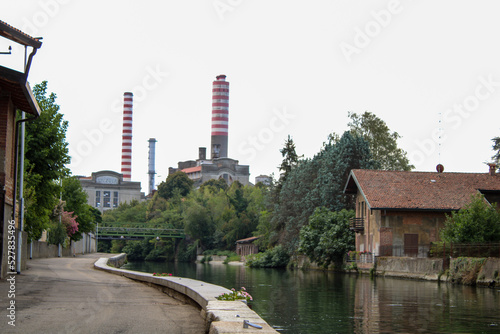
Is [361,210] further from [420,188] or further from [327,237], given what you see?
[420,188]

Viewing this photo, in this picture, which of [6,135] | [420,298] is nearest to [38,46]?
[6,135]

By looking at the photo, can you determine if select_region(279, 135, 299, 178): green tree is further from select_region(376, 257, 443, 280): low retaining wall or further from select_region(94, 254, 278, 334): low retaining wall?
select_region(94, 254, 278, 334): low retaining wall

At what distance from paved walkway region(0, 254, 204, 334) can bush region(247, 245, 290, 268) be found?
43.9 metres

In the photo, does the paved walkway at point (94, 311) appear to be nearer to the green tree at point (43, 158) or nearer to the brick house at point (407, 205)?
the green tree at point (43, 158)

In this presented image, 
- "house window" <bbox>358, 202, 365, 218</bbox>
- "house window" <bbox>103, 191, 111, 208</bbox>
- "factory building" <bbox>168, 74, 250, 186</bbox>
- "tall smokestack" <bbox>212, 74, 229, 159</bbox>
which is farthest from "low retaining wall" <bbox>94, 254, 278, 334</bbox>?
"house window" <bbox>103, 191, 111, 208</bbox>

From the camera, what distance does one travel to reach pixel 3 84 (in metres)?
17.3

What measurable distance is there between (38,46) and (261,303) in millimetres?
8866

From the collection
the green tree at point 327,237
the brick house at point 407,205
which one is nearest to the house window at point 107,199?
the green tree at point 327,237

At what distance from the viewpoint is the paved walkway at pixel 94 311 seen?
9430 millimetres

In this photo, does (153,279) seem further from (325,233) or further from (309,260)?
(309,260)

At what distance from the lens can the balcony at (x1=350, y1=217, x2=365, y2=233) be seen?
4565cm

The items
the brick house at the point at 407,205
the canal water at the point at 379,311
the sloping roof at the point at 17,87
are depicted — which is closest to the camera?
the canal water at the point at 379,311

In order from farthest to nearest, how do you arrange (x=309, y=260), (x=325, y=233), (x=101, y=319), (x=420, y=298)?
(x=309, y=260) → (x=325, y=233) → (x=420, y=298) → (x=101, y=319)

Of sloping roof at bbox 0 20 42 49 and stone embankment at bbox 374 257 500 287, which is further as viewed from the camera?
stone embankment at bbox 374 257 500 287
